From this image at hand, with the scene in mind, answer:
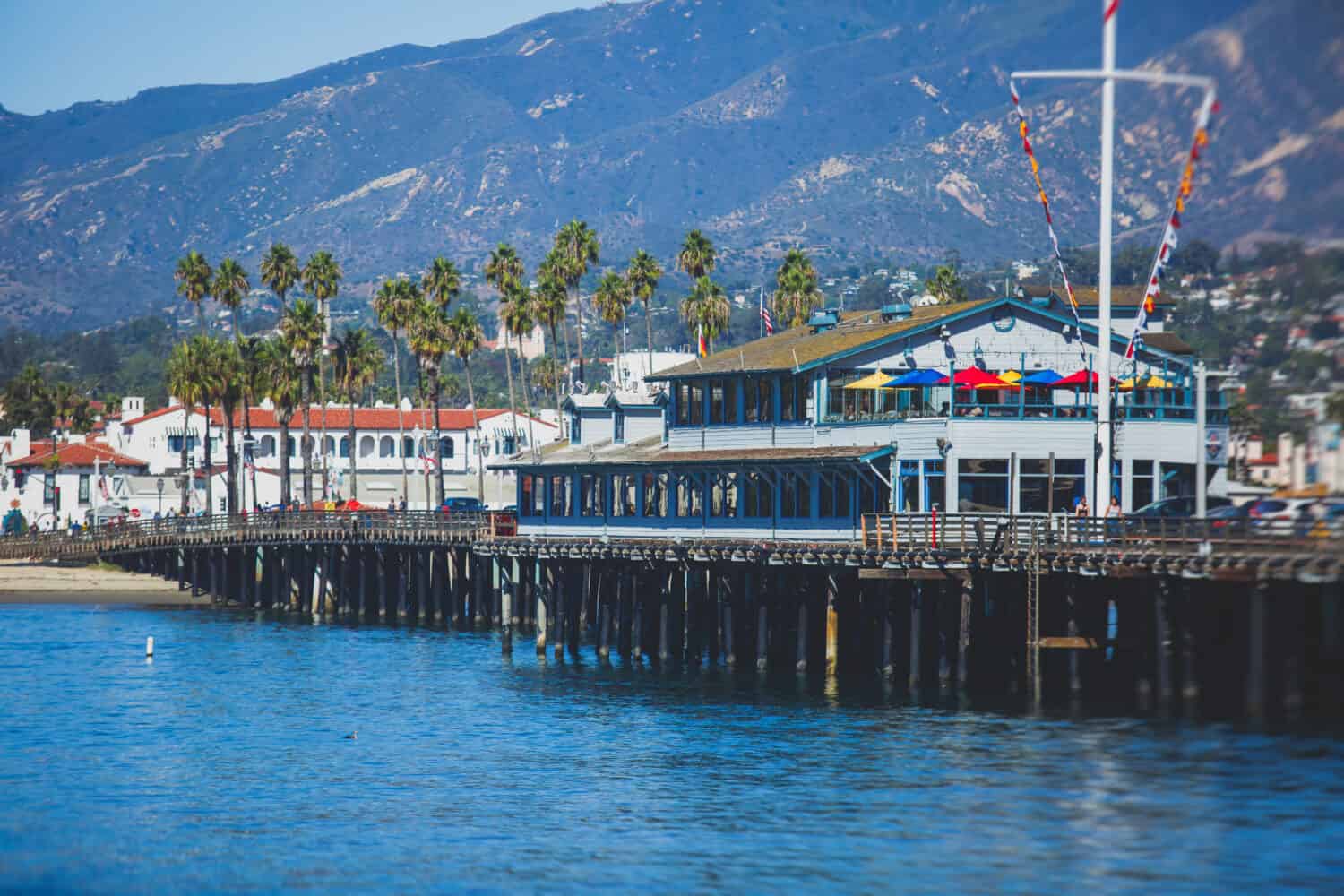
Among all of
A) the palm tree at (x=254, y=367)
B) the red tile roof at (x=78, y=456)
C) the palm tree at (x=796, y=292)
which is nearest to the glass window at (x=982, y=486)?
the palm tree at (x=796, y=292)

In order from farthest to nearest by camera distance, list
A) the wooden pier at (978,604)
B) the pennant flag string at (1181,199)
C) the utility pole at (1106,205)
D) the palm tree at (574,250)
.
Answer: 1. the palm tree at (574,250)
2. the utility pole at (1106,205)
3. the wooden pier at (978,604)
4. the pennant flag string at (1181,199)

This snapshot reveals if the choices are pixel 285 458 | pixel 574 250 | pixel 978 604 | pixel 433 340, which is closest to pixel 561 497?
pixel 978 604

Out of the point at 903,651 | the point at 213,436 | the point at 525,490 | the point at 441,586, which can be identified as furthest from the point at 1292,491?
the point at 213,436

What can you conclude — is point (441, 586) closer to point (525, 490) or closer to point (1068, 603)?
point (525, 490)

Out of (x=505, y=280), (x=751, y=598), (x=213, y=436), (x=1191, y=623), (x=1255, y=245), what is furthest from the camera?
(x=213, y=436)

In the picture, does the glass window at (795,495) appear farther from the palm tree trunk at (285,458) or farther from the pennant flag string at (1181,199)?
the palm tree trunk at (285,458)

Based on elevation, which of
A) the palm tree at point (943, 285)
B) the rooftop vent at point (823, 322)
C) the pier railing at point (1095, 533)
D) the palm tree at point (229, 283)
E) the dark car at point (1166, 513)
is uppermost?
the palm tree at point (229, 283)

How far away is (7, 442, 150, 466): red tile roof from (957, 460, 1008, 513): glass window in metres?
94.4

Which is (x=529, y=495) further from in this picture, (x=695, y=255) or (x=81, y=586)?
(x=81, y=586)

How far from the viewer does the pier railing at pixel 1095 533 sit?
115ft

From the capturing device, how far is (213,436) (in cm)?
15262

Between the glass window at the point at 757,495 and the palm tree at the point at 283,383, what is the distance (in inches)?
2325

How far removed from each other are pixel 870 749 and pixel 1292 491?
1691cm

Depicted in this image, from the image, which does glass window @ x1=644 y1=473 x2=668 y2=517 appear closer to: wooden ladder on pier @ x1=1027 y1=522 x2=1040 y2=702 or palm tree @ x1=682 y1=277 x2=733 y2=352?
wooden ladder on pier @ x1=1027 y1=522 x2=1040 y2=702
